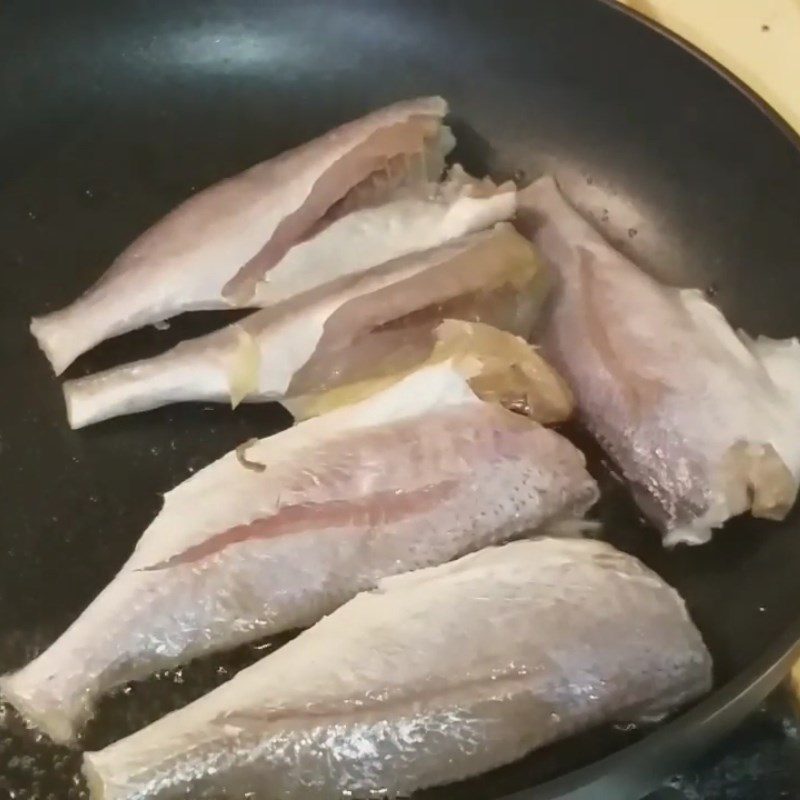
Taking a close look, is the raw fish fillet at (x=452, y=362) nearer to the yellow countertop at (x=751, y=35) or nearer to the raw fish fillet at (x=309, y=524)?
the raw fish fillet at (x=309, y=524)

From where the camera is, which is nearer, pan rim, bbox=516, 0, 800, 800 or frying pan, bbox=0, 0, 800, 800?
pan rim, bbox=516, 0, 800, 800

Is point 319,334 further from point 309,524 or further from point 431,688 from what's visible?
point 431,688

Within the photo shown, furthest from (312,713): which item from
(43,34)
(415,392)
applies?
(43,34)

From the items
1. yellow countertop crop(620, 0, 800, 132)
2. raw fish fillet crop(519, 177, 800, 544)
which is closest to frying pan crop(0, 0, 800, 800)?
raw fish fillet crop(519, 177, 800, 544)

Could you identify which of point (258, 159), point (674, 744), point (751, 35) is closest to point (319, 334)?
point (258, 159)

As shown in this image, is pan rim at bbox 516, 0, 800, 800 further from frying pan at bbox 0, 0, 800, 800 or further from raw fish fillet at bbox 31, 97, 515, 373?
raw fish fillet at bbox 31, 97, 515, 373

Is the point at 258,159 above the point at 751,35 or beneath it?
beneath
